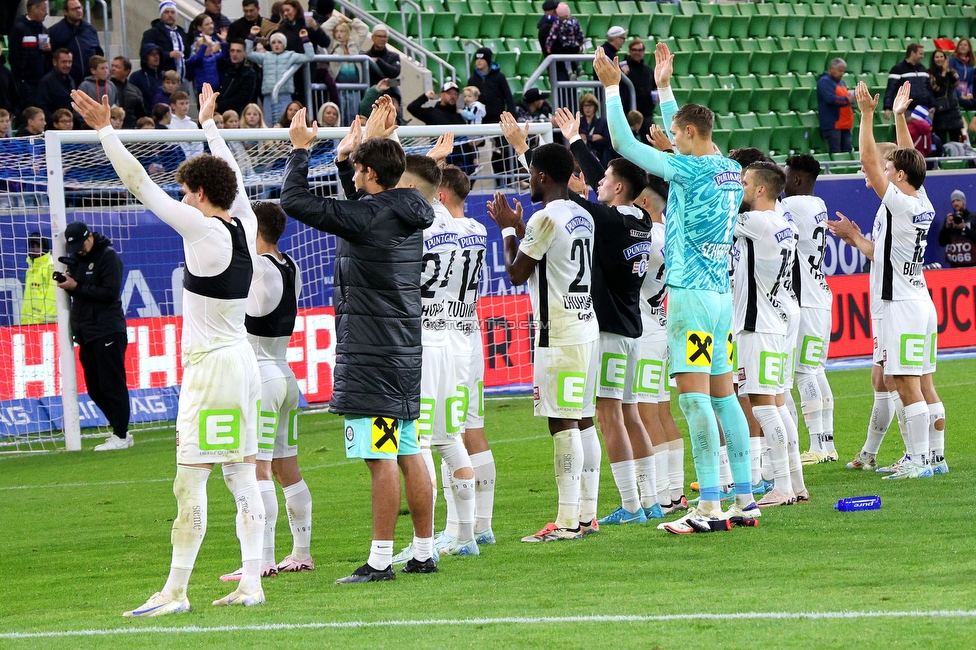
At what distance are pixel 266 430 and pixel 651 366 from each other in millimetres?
2946

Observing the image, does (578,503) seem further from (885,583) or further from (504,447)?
(504,447)

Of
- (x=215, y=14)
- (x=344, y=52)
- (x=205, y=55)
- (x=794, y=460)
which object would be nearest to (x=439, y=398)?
(x=794, y=460)

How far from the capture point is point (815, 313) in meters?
10.6

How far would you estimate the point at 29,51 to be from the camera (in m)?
17.2

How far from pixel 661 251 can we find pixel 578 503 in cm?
205

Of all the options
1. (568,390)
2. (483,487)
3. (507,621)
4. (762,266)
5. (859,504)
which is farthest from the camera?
(762,266)

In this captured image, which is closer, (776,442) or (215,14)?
(776,442)

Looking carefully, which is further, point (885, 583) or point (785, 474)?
point (785, 474)

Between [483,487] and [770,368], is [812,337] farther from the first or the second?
[483,487]

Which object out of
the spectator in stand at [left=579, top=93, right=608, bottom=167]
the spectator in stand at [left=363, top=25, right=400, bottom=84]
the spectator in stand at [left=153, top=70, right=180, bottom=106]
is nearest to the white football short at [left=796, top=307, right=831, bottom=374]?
the spectator in stand at [left=579, top=93, right=608, bottom=167]

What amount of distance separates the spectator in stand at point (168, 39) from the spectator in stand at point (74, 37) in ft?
2.86

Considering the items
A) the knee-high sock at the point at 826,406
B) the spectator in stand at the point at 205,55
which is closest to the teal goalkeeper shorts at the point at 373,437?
the knee-high sock at the point at 826,406

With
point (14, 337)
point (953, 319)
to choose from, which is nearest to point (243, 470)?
point (14, 337)

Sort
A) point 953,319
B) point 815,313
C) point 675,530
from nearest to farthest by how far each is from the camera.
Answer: point 675,530 → point 815,313 → point 953,319
